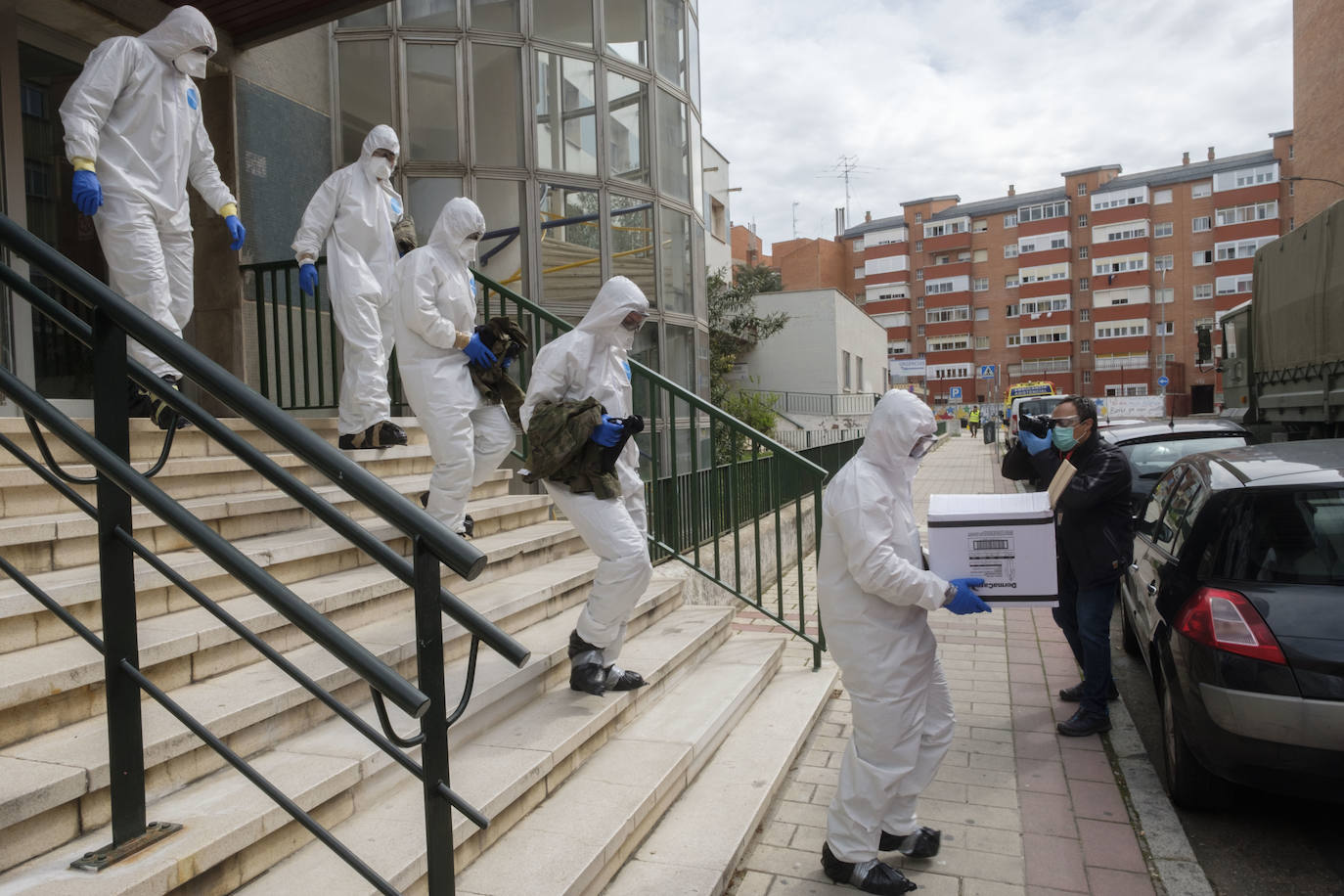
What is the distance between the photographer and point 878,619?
3.15 metres

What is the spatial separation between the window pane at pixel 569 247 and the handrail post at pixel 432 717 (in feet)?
24.1

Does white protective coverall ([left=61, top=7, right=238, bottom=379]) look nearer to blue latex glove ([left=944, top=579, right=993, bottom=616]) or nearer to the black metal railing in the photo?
the black metal railing

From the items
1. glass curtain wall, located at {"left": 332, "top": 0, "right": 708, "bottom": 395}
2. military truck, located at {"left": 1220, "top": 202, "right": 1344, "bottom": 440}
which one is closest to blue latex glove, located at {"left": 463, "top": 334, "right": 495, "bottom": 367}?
glass curtain wall, located at {"left": 332, "top": 0, "right": 708, "bottom": 395}

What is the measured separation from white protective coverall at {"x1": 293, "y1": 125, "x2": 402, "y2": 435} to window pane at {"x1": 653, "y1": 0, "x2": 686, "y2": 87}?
5.41 metres

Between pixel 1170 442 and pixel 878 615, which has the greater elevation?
pixel 1170 442

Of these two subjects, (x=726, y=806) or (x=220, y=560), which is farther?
(x=726, y=806)

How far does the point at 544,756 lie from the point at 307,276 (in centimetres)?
352

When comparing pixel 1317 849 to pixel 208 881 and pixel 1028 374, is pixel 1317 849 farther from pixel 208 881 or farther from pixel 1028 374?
pixel 1028 374

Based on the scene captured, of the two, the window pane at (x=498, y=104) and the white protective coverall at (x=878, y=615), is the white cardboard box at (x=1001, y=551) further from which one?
the window pane at (x=498, y=104)

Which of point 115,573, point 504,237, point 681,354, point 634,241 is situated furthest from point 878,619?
point 681,354

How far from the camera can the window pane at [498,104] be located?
8688 mm

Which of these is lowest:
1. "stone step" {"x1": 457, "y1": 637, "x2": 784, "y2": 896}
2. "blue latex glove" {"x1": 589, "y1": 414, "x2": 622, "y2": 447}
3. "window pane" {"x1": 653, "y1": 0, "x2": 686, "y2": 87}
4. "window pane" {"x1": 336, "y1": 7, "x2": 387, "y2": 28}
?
"stone step" {"x1": 457, "y1": 637, "x2": 784, "y2": 896}

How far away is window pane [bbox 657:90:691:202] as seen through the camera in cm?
1005

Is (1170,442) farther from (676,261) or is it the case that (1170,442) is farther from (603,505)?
(603,505)
